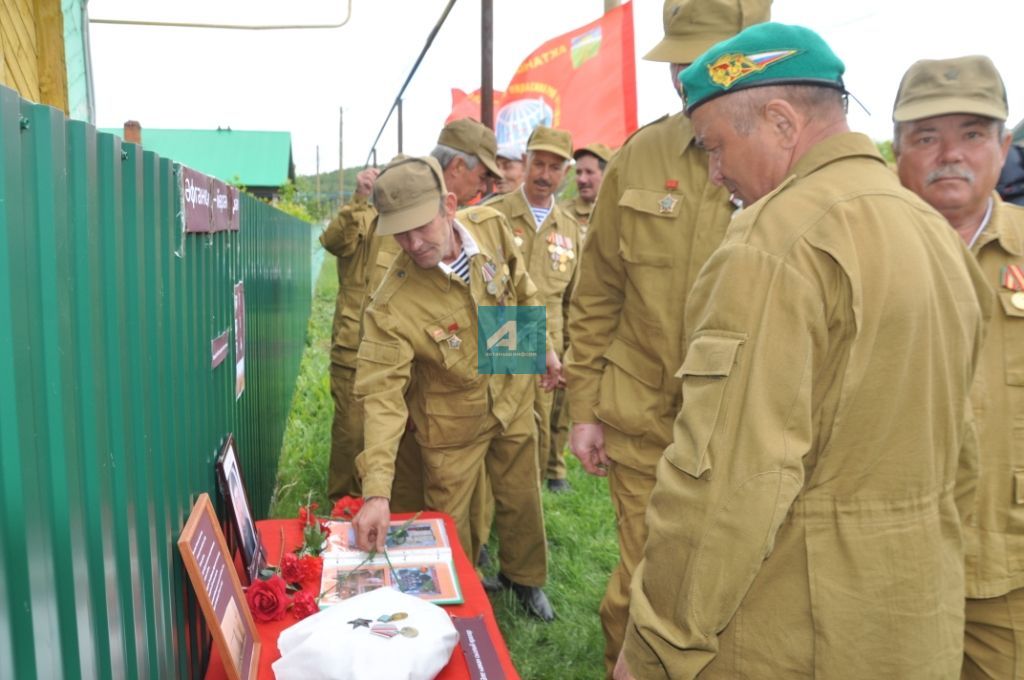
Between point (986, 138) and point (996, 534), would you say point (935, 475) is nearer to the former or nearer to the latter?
point (996, 534)

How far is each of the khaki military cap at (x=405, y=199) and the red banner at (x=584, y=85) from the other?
4.16m

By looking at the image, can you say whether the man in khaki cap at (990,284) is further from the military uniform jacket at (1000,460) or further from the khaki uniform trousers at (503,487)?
the khaki uniform trousers at (503,487)

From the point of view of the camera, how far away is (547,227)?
5953mm

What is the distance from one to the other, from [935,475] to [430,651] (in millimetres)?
1128

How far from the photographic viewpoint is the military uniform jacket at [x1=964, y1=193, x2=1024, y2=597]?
2.24m

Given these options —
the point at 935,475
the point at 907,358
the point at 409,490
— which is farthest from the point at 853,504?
the point at 409,490

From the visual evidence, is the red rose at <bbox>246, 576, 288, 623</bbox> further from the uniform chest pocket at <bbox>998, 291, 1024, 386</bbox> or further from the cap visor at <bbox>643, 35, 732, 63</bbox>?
the uniform chest pocket at <bbox>998, 291, 1024, 386</bbox>

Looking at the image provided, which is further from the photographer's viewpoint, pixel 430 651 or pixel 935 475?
pixel 430 651

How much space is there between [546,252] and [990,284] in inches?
152

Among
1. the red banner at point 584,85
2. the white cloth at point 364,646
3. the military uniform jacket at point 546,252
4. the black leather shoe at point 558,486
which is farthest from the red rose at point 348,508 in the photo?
the red banner at point 584,85

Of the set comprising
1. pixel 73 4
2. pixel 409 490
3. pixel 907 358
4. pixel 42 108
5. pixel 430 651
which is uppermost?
pixel 73 4

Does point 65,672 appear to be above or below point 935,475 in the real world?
below

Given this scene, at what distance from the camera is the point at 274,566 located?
8.40 feet

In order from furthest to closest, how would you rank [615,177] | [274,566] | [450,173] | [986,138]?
1. [450,173]
2. [615,177]
3. [274,566]
4. [986,138]
